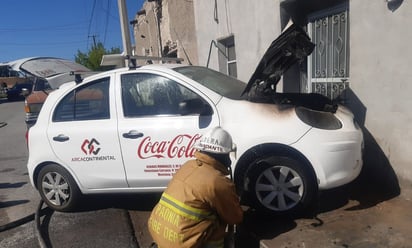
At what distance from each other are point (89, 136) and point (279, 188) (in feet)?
7.31

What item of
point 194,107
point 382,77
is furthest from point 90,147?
point 382,77

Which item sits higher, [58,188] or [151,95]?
[151,95]

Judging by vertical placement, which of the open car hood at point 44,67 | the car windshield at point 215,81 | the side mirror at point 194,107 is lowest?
the side mirror at point 194,107

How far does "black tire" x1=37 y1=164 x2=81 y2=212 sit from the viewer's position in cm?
440

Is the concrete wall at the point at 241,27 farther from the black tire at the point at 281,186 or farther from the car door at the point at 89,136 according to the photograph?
the car door at the point at 89,136

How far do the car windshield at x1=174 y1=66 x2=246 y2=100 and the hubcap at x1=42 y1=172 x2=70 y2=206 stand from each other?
2.00m

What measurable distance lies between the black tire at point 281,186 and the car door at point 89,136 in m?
1.53

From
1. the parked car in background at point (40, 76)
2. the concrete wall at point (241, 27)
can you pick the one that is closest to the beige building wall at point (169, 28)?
the concrete wall at point (241, 27)

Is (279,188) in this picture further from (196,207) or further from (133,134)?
(133,134)

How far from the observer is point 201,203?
2.44 metres

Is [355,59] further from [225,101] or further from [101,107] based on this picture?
[101,107]

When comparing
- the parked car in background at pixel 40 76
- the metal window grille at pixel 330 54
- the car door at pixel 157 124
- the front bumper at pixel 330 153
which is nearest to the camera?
the front bumper at pixel 330 153

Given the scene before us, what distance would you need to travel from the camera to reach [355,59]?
14.5ft

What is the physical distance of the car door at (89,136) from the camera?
411cm
